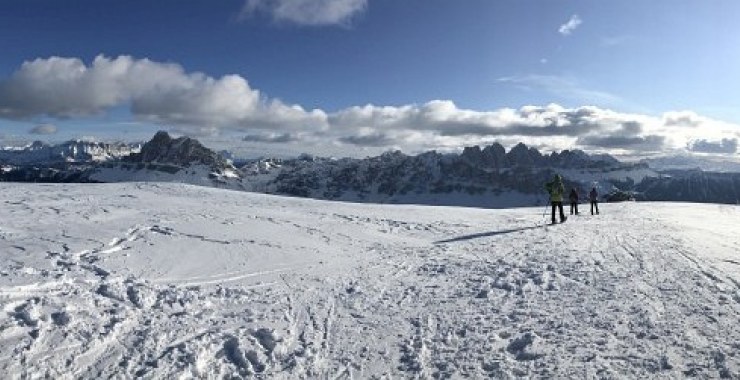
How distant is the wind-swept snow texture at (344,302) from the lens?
388 inches

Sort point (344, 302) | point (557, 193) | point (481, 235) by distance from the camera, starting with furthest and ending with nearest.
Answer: point (557, 193) → point (481, 235) → point (344, 302)

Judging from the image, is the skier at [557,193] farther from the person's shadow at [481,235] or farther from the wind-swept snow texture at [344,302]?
the wind-swept snow texture at [344,302]

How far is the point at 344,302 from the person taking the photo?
13141 millimetres

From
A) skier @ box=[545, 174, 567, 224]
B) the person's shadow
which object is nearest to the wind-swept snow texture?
the person's shadow

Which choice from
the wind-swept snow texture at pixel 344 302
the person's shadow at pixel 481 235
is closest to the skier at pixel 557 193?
the person's shadow at pixel 481 235

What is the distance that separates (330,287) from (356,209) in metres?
15.6

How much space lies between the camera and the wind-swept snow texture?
9852 millimetres

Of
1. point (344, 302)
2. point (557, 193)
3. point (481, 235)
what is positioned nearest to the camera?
point (344, 302)

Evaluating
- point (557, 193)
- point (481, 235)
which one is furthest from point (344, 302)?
point (557, 193)

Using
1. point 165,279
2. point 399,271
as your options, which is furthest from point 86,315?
point 399,271

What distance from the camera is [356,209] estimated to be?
1173 inches

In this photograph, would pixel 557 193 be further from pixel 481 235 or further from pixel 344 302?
pixel 344 302

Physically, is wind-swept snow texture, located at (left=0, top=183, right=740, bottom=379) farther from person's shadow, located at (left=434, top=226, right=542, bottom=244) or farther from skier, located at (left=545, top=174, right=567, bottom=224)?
skier, located at (left=545, top=174, right=567, bottom=224)

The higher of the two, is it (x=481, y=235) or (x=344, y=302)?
(x=481, y=235)
